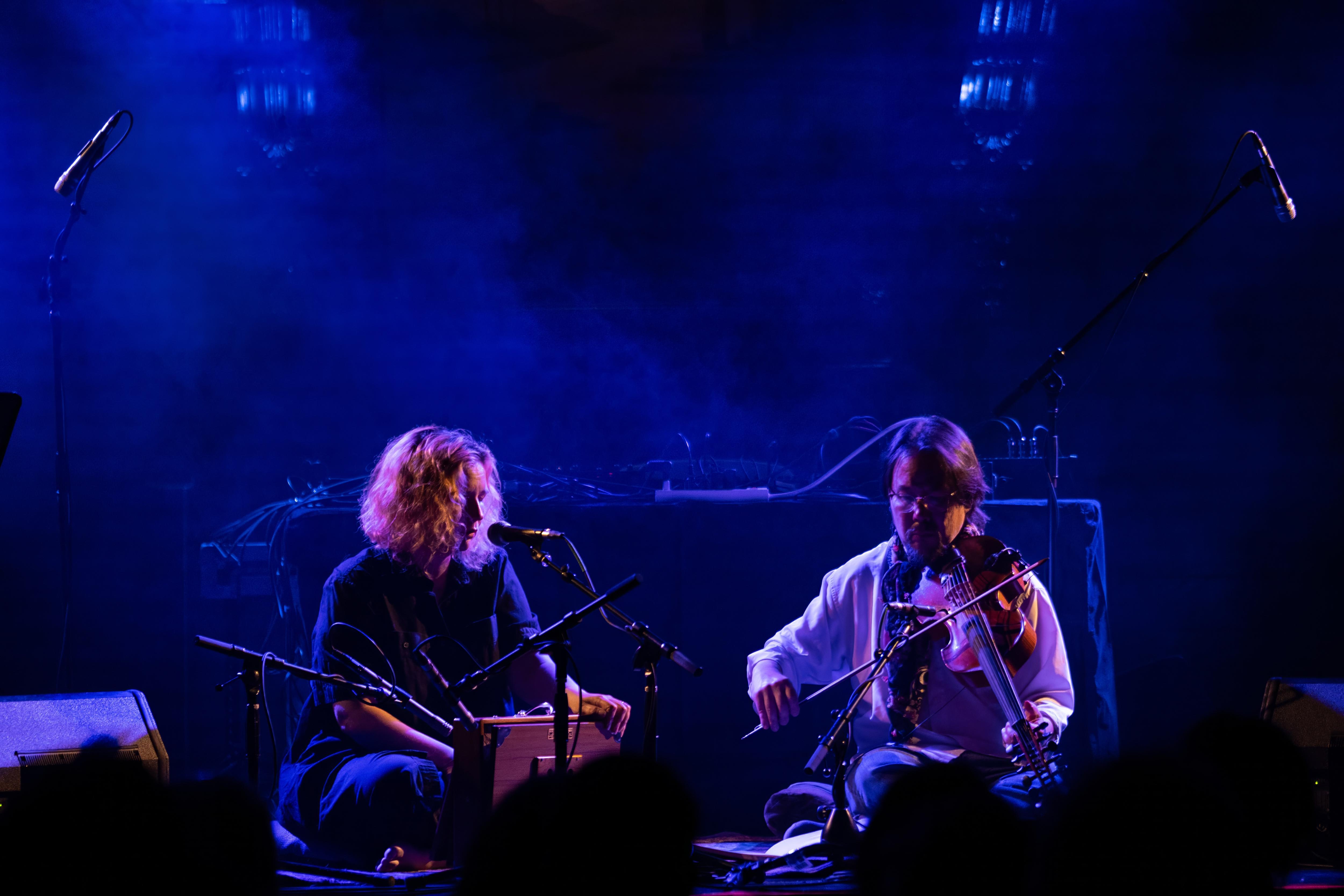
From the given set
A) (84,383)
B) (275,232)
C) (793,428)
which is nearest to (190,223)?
(275,232)

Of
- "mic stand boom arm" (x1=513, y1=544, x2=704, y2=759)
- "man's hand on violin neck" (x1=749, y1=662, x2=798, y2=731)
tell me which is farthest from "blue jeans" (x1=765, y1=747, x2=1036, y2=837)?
"mic stand boom arm" (x1=513, y1=544, x2=704, y2=759)

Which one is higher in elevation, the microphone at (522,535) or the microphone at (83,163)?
the microphone at (83,163)

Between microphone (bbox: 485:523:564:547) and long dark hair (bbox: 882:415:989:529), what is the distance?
3.94ft

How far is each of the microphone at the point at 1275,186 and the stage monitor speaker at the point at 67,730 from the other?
397 centimetres

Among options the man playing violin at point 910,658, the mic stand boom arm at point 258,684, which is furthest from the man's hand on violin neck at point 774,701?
the mic stand boom arm at point 258,684

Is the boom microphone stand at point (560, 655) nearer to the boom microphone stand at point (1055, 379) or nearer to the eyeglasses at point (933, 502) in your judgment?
the eyeglasses at point (933, 502)

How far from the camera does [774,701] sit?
127 inches

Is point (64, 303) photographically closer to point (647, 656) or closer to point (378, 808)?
point (378, 808)

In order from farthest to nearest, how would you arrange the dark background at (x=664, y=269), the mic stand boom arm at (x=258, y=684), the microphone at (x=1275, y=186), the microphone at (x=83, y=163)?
the dark background at (x=664, y=269) < the microphone at (x=83, y=163) < the microphone at (x=1275, y=186) < the mic stand boom arm at (x=258, y=684)

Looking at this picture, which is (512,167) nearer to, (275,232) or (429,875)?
(275,232)

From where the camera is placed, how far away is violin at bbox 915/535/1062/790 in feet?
9.79

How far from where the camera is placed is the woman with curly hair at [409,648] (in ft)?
9.71

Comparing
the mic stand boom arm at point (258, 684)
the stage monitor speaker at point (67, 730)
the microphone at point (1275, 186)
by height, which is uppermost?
the microphone at point (1275, 186)

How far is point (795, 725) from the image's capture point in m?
4.13
